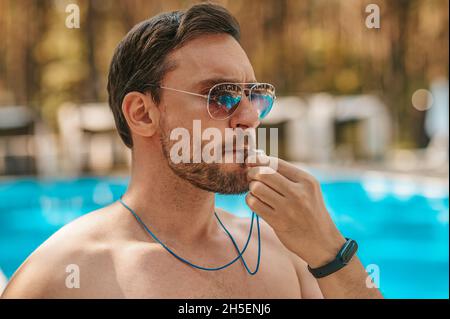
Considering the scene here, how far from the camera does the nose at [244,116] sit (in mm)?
2035

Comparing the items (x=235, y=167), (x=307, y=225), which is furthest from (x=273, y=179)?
(x=235, y=167)

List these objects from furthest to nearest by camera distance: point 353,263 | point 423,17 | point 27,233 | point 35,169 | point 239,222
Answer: point 423,17 < point 35,169 < point 27,233 < point 239,222 < point 353,263

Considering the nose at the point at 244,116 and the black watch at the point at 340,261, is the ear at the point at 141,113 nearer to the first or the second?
the nose at the point at 244,116

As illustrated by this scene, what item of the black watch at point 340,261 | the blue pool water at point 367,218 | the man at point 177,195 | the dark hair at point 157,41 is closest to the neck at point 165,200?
the man at point 177,195

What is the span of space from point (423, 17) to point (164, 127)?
69.2ft

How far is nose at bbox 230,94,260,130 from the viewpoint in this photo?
2.04 metres

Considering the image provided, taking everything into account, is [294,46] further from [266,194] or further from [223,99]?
[266,194]

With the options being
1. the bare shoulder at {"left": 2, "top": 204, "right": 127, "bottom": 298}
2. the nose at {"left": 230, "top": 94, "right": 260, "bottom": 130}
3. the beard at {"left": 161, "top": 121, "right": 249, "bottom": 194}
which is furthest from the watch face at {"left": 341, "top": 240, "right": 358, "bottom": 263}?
the bare shoulder at {"left": 2, "top": 204, "right": 127, "bottom": 298}

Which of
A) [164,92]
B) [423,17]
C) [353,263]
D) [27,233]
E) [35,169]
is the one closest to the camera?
[353,263]

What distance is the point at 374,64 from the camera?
23172 mm

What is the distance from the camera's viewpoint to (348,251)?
5.57 ft

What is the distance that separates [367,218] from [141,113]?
946cm
